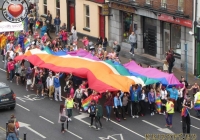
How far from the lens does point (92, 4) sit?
53688mm

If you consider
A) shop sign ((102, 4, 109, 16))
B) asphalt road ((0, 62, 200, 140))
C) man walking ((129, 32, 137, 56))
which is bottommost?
asphalt road ((0, 62, 200, 140))

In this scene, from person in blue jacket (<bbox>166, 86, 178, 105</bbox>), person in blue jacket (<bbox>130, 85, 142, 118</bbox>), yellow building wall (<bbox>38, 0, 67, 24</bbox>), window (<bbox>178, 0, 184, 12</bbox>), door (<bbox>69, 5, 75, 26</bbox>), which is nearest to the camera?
person in blue jacket (<bbox>130, 85, 142, 118</bbox>)

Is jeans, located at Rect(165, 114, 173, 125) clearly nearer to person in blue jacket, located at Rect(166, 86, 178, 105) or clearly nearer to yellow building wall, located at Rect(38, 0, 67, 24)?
person in blue jacket, located at Rect(166, 86, 178, 105)

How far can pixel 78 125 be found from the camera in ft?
115

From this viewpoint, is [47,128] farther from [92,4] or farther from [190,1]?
[92,4]

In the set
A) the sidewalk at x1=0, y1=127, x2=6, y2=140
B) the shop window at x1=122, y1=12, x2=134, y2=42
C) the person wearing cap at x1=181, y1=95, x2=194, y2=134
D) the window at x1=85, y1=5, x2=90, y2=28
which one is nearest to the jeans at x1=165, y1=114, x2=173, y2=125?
the person wearing cap at x1=181, y1=95, x2=194, y2=134

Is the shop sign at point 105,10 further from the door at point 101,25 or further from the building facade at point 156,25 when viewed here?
the door at point 101,25

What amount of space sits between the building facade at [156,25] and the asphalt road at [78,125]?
8678mm

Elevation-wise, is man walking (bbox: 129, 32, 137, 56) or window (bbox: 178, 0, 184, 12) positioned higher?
window (bbox: 178, 0, 184, 12)

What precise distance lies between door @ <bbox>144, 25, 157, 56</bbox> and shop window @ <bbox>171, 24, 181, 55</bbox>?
2.11m

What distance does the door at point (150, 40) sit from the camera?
48.2m

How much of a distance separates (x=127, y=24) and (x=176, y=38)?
19.6 feet

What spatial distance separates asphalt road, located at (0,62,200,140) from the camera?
3344 centimetres

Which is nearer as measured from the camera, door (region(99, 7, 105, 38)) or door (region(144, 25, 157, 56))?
door (region(144, 25, 157, 56))
